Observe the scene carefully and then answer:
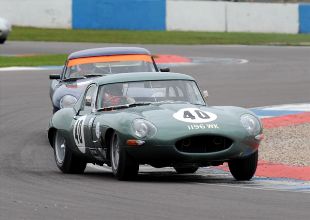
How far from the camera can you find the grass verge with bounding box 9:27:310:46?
1686 inches

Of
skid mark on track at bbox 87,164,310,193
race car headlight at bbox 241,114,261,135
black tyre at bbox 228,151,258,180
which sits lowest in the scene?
skid mark on track at bbox 87,164,310,193

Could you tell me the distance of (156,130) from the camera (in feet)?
36.8

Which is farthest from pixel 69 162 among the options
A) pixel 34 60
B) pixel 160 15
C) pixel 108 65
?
pixel 160 15

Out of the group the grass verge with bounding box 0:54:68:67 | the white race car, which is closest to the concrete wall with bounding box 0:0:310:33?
the white race car

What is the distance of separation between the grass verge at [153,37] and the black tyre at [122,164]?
30125 millimetres

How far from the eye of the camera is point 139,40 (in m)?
42.9

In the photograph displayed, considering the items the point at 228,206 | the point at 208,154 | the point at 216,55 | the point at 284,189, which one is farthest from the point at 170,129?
the point at 216,55

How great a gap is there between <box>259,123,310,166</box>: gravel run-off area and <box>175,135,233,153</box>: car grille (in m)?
1.92

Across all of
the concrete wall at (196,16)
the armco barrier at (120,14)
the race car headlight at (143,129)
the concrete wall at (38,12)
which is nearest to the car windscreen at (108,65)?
the race car headlight at (143,129)

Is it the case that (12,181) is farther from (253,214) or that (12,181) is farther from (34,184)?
(253,214)

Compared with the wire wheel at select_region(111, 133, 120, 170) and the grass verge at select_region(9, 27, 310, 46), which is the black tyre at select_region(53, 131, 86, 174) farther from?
the grass verge at select_region(9, 27, 310, 46)

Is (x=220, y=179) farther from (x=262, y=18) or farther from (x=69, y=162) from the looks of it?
(x=262, y=18)

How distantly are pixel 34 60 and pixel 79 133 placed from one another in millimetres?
21388

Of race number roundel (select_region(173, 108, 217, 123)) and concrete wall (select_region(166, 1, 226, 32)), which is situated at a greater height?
race number roundel (select_region(173, 108, 217, 123))
